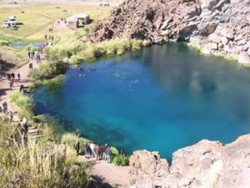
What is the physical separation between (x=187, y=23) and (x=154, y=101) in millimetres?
44023

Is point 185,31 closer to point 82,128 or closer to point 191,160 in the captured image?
point 82,128

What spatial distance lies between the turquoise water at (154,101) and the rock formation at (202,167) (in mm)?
14327

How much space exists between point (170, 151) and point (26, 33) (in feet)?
245

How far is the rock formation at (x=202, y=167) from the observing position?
21453 millimetres

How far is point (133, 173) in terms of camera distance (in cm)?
3556

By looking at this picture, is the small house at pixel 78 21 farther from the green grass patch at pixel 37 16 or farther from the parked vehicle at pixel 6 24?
the parked vehicle at pixel 6 24

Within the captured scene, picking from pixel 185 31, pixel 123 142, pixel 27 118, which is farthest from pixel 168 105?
pixel 185 31

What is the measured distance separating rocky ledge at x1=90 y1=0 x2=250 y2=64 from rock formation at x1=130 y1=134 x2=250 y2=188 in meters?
62.1

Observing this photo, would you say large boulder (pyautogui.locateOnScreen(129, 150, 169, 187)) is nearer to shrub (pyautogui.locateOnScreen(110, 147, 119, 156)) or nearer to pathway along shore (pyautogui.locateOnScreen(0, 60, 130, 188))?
pathway along shore (pyautogui.locateOnScreen(0, 60, 130, 188))

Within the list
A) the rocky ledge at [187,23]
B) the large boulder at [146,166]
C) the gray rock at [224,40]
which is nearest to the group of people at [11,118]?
A: the large boulder at [146,166]

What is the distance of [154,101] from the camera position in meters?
64.9

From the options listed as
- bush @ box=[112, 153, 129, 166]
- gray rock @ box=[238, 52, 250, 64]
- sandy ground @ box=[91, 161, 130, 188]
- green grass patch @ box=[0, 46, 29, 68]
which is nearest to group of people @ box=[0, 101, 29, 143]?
sandy ground @ box=[91, 161, 130, 188]

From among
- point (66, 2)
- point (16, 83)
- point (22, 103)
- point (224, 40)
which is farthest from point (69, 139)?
point (66, 2)

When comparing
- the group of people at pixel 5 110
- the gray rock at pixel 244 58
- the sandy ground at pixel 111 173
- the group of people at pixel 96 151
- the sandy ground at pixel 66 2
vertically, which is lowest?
the sandy ground at pixel 111 173
